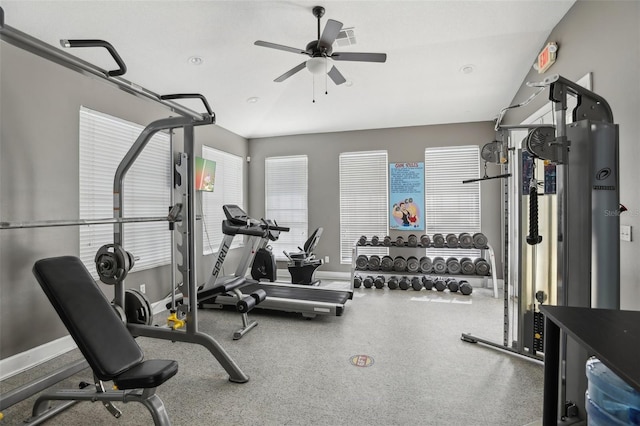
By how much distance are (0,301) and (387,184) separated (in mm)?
5313

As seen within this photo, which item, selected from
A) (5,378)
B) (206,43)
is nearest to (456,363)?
(5,378)

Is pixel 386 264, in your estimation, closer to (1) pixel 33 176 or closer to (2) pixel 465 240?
(2) pixel 465 240

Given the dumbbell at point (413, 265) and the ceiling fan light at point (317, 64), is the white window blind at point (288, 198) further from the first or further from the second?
the ceiling fan light at point (317, 64)

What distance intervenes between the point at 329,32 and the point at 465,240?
404 centimetres

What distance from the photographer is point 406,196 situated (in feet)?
19.1

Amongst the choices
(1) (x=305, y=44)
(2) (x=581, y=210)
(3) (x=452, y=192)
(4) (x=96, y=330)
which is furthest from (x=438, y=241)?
(4) (x=96, y=330)

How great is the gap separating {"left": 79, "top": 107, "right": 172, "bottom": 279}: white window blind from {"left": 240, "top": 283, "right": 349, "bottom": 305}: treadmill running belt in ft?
4.89

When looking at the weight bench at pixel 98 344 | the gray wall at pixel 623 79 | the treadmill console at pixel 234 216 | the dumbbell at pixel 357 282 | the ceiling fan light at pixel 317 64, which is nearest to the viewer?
the weight bench at pixel 98 344

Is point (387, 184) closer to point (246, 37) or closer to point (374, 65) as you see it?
point (374, 65)

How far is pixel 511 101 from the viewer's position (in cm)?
481

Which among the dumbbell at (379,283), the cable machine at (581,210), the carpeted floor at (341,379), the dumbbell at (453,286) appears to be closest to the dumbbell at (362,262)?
the dumbbell at (379,283)

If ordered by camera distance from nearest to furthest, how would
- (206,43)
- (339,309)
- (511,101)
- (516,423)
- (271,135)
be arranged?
(516,423), (206,43), (339,309), (511,101), (271,135)

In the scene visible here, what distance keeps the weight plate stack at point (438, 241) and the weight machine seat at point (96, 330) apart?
4.53 metres

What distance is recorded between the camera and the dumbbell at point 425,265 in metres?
5.33
